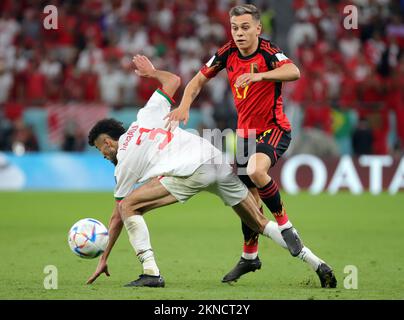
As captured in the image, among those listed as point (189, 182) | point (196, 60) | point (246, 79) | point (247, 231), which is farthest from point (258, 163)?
point (196, 60)

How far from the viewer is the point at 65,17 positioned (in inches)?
870

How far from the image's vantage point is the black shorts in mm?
7742

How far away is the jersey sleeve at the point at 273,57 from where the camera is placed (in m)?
7.76

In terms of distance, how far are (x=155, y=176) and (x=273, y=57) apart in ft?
4.87

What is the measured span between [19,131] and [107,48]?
13.0 ft

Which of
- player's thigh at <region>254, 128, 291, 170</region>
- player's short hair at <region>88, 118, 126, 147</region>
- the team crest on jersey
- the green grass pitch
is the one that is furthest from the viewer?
the team crest on jersey

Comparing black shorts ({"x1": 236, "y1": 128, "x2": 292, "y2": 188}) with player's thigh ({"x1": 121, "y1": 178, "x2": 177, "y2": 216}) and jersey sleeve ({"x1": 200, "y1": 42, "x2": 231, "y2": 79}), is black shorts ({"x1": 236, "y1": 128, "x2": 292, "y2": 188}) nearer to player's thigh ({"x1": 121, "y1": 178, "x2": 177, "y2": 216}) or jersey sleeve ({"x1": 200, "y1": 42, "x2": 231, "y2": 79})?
jersey sleeve ({"x1": 200, "y1": 42, "x2": 231, "y2": 79})

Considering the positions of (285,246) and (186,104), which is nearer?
(285,246)

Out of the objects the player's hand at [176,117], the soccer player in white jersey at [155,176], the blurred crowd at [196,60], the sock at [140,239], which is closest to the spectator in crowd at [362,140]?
the blurred crowd at [196,60]

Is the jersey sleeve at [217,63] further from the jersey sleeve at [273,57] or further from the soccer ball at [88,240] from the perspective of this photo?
the soccer ball at [88,240]

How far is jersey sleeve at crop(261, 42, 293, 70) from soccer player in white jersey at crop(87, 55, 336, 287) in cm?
92

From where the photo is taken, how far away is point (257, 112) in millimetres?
8016

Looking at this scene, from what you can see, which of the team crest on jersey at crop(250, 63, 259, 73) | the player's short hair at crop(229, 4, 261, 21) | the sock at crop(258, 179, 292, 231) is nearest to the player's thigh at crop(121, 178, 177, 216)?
the sock at crop(258, 179, 292, 231)

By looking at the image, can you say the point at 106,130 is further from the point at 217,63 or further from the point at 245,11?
the point at 245,11
